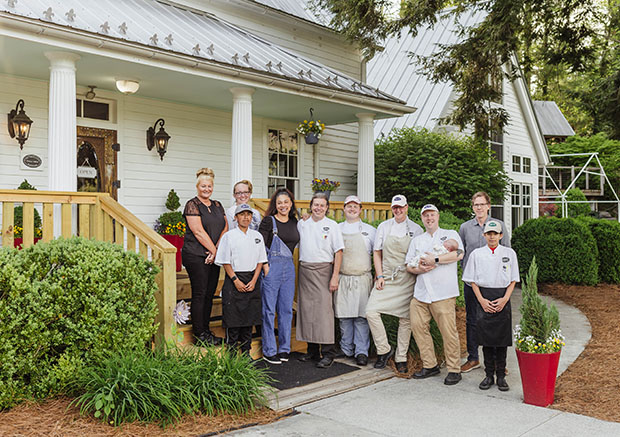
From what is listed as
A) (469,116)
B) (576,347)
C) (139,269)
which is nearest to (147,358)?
(139,269)

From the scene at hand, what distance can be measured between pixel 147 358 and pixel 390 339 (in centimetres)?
288

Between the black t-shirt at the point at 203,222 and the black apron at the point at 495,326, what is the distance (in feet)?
9.08

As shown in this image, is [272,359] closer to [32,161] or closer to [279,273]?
[279,273]

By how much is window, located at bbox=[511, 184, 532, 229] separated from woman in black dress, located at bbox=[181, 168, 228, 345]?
14.7 meters

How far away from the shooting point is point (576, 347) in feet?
23.8

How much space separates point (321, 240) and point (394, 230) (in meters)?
0.78

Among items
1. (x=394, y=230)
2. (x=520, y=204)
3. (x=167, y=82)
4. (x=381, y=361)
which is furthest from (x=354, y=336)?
(x=520, y=204)

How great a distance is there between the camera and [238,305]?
18.4 ft

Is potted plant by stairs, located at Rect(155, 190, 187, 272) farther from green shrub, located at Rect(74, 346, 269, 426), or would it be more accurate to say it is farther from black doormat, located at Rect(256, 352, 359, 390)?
green shrub, located at Rect(74, 346, 269, 426)

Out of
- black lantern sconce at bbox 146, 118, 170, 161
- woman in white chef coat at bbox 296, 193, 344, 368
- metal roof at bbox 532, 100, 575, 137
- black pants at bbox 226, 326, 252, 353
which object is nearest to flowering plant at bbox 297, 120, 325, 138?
black lantern sconce at bbox 146, 118, 170, 161

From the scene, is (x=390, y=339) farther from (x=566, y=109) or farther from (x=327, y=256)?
(x=566, y=109)

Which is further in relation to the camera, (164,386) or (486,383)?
(486,383)

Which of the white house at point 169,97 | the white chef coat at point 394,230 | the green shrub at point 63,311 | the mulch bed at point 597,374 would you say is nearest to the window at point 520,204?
the white house at point 169,97

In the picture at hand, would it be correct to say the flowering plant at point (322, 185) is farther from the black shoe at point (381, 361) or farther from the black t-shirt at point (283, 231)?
the black shoe at point (381, 361)
